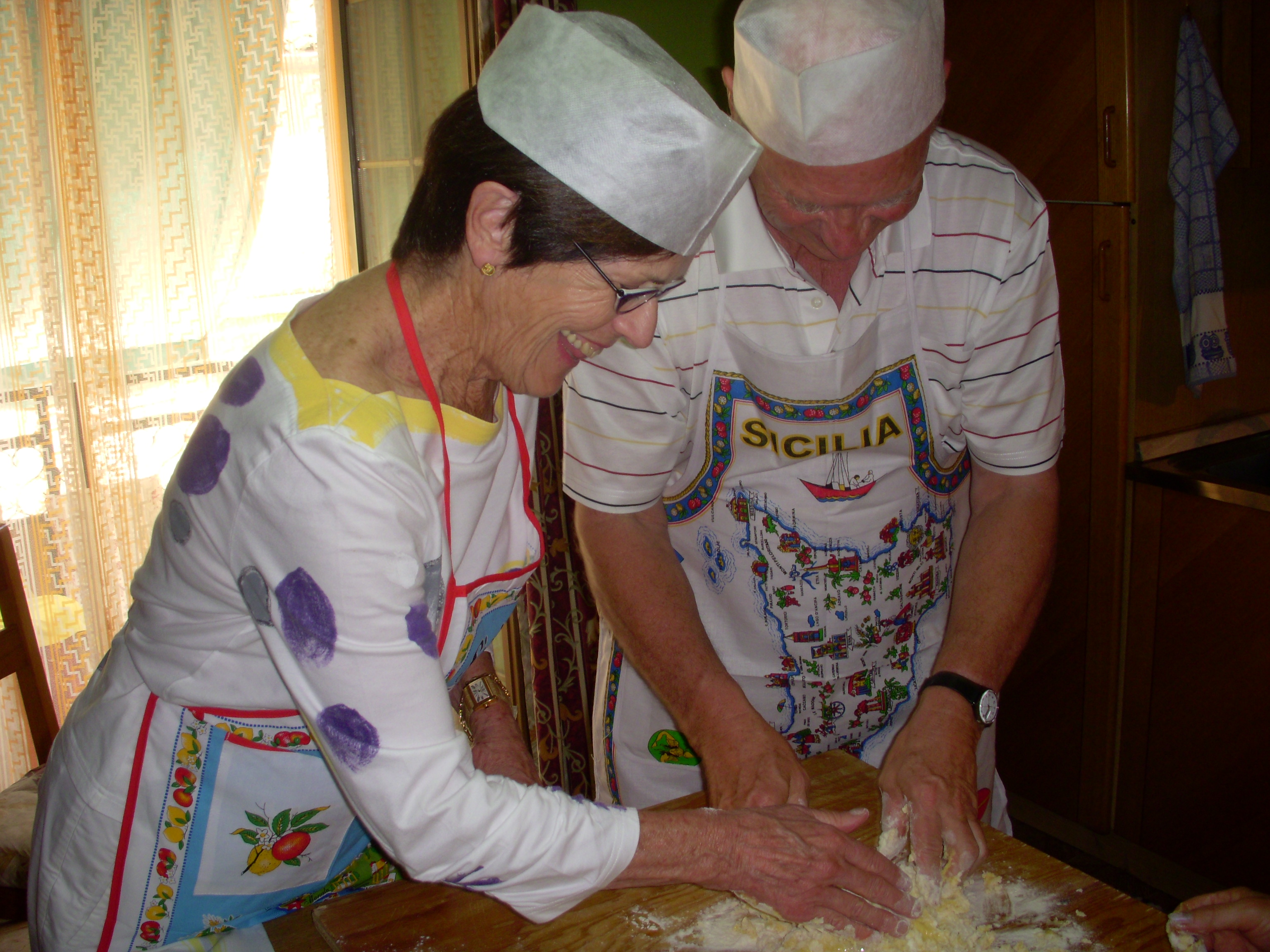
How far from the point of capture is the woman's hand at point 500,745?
1.33 meters

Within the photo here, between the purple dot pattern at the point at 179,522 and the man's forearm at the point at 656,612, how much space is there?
2.14ft

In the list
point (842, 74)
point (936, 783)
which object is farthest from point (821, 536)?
point (842, 74)

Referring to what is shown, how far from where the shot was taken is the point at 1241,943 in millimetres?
1030

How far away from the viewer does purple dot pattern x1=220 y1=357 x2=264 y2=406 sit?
0.89 m

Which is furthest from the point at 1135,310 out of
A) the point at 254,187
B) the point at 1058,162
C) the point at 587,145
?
the point at 254,187

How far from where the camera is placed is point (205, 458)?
0.90 m

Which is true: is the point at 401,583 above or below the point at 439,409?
below

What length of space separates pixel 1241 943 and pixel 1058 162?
6.58 feet

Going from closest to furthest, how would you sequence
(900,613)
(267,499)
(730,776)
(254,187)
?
(267,499) < (730,776) < (900,613) < (254,187)

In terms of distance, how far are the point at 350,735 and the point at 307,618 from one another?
0.38ft

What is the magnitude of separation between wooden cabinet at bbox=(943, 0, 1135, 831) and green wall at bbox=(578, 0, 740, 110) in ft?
2.15

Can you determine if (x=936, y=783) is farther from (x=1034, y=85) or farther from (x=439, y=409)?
(x=1034, y=85)

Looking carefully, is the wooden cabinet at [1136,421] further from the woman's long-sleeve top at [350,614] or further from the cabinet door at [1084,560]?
the woman's long-sleeve top at [350,614]

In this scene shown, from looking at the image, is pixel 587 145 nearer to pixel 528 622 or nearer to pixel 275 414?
pixel 275 414
